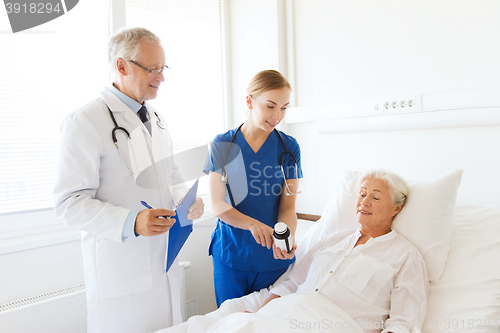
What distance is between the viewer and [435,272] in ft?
4.57

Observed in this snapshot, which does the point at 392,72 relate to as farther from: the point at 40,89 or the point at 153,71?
the point at 40,89

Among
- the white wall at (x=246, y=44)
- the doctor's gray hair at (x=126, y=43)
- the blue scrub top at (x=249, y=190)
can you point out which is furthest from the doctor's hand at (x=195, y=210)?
the white wall at (x=246, y=44)

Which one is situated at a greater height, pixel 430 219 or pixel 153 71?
pixel 153 71

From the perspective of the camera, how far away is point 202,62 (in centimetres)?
267

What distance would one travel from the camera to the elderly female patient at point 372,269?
4.19 ft

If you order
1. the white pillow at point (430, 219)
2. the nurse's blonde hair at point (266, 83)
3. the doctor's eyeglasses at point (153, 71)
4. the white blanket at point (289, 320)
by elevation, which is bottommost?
the white blanket at point (289, 320)

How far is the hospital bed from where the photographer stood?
1.14m

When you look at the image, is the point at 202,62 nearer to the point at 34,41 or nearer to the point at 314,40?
the point at 314,40

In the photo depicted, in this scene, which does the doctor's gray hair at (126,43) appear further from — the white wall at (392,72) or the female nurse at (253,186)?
the white wall at (392,72)

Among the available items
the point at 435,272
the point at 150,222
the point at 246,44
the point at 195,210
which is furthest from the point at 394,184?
the point at 246,44

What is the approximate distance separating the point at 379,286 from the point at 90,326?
1.10 m

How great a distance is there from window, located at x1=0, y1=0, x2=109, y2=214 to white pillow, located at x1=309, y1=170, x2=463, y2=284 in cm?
163

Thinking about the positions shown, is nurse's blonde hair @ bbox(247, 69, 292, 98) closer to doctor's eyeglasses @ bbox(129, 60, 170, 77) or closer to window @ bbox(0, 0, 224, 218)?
doctor's eyeglasses @ bbox(129, 60, 170, 77)

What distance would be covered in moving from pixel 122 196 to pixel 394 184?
1.18 m
